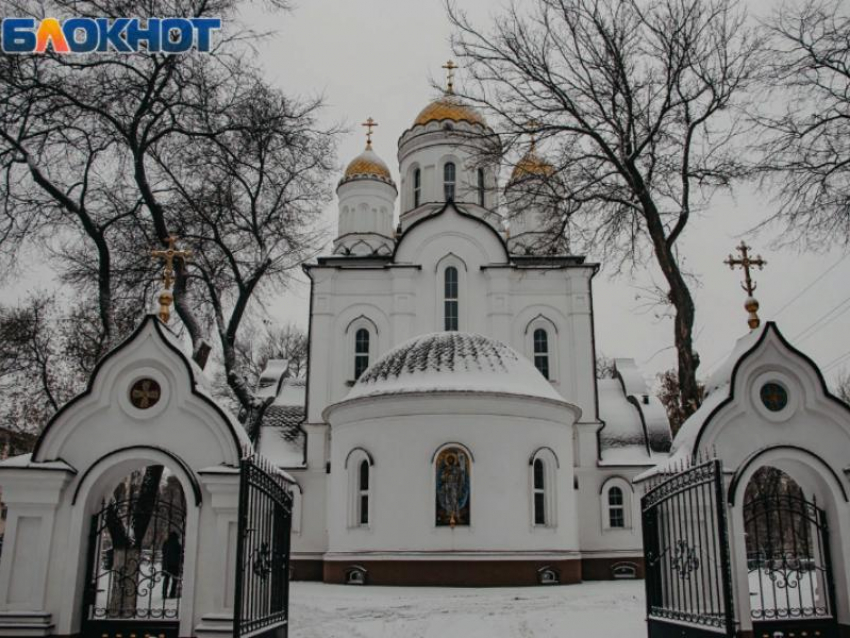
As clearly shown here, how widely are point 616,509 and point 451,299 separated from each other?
8.53 metres

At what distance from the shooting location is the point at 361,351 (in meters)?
27.3

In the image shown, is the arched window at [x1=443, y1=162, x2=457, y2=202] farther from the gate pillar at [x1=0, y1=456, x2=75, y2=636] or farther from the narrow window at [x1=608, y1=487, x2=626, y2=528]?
the gate pillar at [x1=0, y1=456, x2=75, y2=636]

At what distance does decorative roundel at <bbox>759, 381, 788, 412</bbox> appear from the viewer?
10.1 m

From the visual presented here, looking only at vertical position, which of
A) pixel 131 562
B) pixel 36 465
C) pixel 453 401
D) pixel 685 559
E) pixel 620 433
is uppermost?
pixel 620 433

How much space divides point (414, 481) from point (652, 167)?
919 centimetres

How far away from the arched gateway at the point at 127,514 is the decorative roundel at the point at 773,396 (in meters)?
6.09

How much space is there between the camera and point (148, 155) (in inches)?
674

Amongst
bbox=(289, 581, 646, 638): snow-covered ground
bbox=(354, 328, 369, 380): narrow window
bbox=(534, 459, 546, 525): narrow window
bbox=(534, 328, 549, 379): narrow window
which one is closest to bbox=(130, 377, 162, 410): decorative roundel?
bbox=(289, 581, 646, 638): snow-covered ground

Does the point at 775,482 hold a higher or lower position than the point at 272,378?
lower

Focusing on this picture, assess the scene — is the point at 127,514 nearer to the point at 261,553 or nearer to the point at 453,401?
the point at 261,553

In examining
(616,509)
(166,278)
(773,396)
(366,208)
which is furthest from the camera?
(366,208)

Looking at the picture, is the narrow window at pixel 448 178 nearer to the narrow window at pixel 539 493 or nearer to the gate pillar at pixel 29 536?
the narrow window at pixel 539 493

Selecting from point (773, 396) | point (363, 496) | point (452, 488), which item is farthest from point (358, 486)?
point (773, 396)

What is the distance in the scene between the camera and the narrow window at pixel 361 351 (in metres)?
27.1
